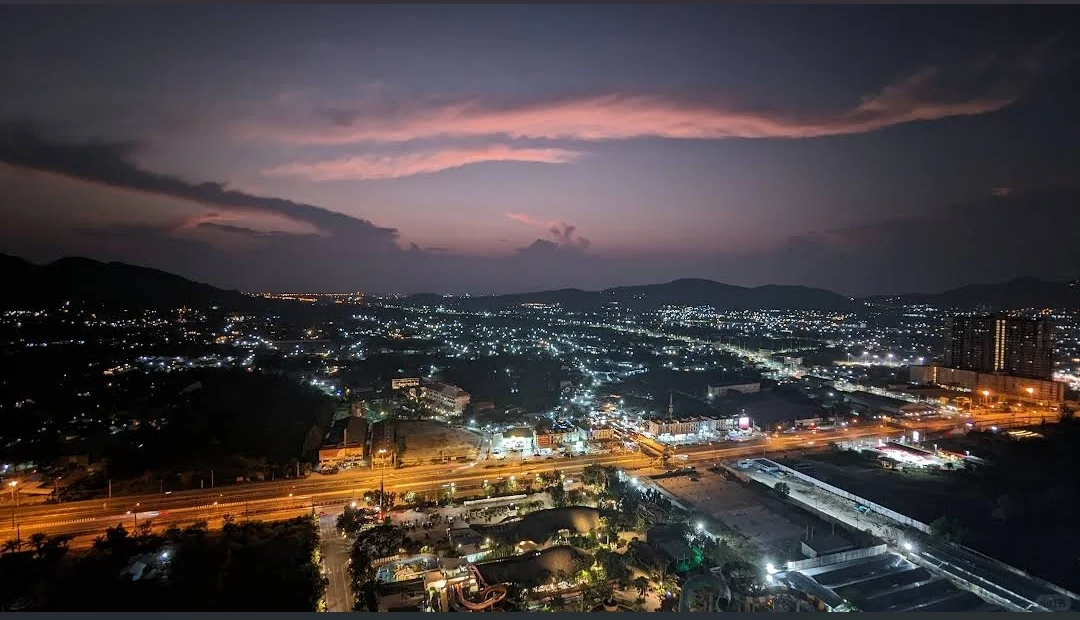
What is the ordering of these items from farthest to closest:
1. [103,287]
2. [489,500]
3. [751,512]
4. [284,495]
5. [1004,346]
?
[103,287] < [1004,346] < [284,495] < [489,500] < [751,512]

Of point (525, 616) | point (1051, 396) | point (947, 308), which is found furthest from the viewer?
point (947, 308)

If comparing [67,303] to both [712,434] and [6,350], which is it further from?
[712,434]

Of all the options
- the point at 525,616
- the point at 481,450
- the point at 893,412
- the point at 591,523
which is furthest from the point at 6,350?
the point at 893,412

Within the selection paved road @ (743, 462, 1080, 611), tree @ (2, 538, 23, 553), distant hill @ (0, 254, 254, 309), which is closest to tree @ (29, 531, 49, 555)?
tree @ (2, 538, 23, 553)

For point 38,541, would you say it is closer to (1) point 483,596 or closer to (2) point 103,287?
(1) point 483,596

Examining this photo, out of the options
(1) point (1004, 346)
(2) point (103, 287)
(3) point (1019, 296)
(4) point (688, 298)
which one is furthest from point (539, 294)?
(1) point (1004, 346)

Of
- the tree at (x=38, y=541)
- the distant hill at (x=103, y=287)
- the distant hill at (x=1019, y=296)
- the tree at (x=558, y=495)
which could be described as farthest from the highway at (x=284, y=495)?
the distant hill at (x=103, y=287)
